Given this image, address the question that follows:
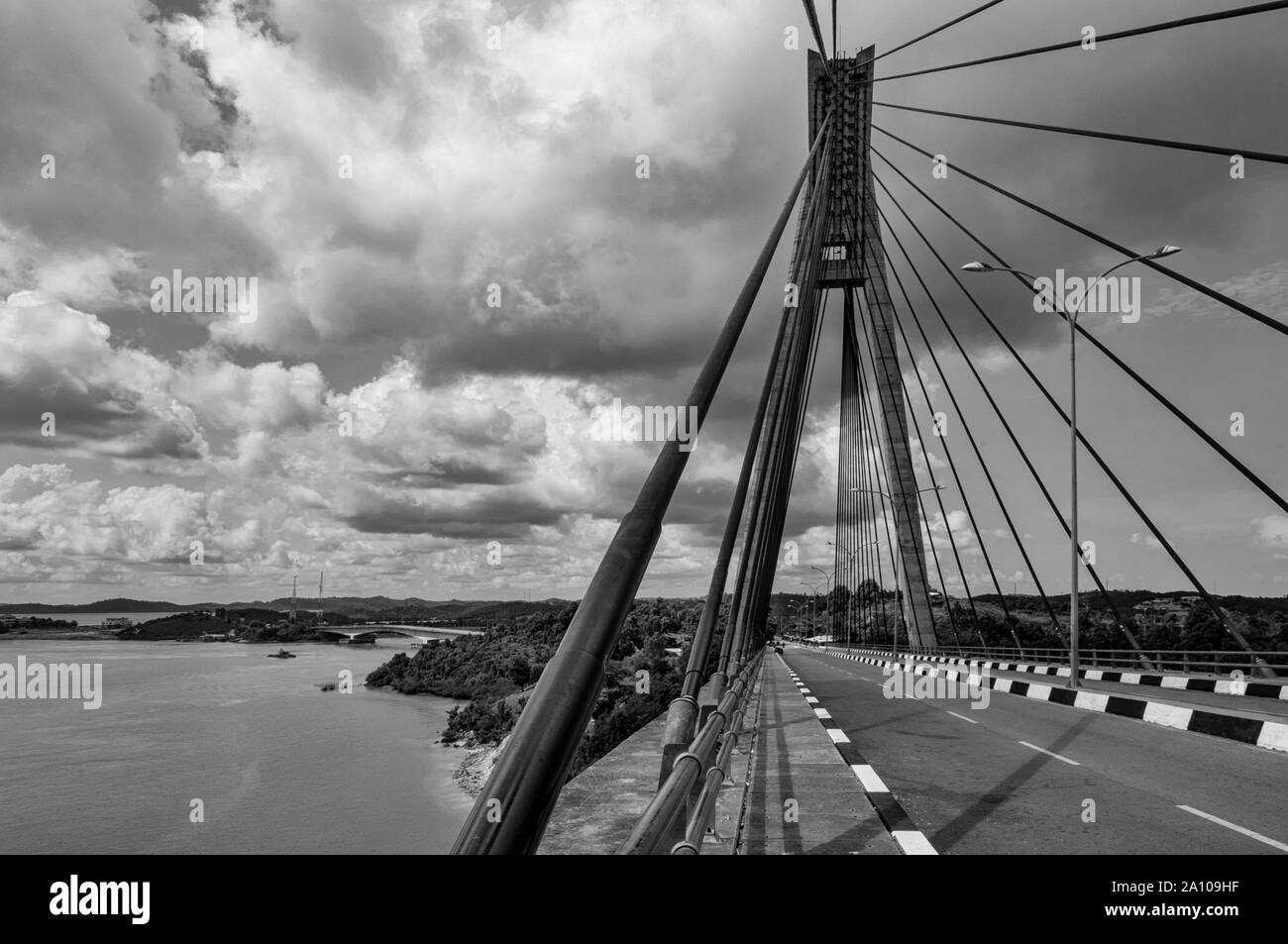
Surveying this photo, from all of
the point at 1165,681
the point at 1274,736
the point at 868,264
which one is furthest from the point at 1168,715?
the point at 868,264

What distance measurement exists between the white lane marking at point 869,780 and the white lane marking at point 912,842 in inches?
59.2

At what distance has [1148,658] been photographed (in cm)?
3070

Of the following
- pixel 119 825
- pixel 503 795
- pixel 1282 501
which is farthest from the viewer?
pixel 119 825

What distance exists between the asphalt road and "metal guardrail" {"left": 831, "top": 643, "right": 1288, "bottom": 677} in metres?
10.8

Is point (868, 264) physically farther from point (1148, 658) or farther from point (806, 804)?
point (806, 804)

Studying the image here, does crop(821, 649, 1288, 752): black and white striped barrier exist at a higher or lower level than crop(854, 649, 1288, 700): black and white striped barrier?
higher

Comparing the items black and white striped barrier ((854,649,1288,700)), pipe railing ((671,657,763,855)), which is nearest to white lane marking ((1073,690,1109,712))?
black and white striped barrier ((854,649,1288,700))

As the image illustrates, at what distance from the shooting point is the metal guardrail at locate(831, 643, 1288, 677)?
75.6ft

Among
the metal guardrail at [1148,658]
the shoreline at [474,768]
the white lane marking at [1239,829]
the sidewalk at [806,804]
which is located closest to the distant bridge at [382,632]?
the shoreline at [474,768]

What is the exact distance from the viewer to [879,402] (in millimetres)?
28203

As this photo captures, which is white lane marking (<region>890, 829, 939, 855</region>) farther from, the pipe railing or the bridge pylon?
the bridge pylon
